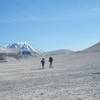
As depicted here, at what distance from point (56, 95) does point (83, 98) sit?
200 centimetres

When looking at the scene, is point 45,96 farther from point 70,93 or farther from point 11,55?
point 11,55

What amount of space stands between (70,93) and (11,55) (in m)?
145

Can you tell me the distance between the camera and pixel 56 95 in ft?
57.4

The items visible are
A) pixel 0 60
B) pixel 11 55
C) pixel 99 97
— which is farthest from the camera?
pixel 11 55

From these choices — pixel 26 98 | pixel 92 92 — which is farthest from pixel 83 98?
pixel 26 98

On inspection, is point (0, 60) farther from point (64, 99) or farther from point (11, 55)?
point (64, 99)

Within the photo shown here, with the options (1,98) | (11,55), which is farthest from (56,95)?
(11,55)

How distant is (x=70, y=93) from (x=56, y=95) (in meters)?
0.86

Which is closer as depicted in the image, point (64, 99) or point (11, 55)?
point (64, 99)

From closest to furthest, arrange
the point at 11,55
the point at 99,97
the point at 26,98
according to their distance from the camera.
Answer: the point at 99,97
the point at 26,98
the point at 11,55

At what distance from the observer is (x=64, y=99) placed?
15.9 meters

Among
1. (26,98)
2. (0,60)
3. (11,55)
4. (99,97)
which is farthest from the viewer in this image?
(11,55)

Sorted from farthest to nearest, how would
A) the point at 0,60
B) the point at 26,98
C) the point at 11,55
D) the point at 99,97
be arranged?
1. the point at 11,55
2. the point at 0,60
3. the point at 26,98
4. the point at 99,97

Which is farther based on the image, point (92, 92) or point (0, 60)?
point (0, 60)
